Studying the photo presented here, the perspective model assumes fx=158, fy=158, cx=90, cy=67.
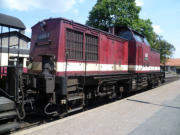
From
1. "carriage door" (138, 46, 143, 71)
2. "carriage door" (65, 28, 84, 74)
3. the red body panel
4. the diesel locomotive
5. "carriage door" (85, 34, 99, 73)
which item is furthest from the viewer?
"carriage door" (138, 46, 143, 71)

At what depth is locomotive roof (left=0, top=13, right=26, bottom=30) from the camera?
4449 mm

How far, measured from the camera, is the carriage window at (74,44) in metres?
5.61

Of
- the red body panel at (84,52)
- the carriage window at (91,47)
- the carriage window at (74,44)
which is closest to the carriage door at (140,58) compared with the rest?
the red body panel at (84,52)

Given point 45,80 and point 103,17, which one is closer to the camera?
point 45,80

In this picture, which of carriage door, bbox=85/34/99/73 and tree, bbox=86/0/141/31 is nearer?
carriage door, bbox=85/34/99/73

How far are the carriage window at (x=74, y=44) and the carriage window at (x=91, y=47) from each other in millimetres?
356

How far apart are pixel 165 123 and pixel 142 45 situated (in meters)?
6.53

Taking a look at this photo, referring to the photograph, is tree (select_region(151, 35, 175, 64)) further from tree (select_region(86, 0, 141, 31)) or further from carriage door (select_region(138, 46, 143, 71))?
carriage door (select_region(138, 46, 143, 71))

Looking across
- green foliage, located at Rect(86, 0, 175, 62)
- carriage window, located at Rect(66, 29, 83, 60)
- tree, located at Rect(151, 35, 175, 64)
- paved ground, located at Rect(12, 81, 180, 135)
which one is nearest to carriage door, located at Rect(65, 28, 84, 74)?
carriage window, located at Rect(66, 29, 83, 60)

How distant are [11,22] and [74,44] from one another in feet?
7.12

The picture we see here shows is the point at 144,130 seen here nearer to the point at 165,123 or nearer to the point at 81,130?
the point at 165,123

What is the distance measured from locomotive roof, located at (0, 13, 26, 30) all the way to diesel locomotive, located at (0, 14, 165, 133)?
104cm

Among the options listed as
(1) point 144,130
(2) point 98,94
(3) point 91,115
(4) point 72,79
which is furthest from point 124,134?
(2) point 98,94

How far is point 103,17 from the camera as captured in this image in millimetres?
27719
